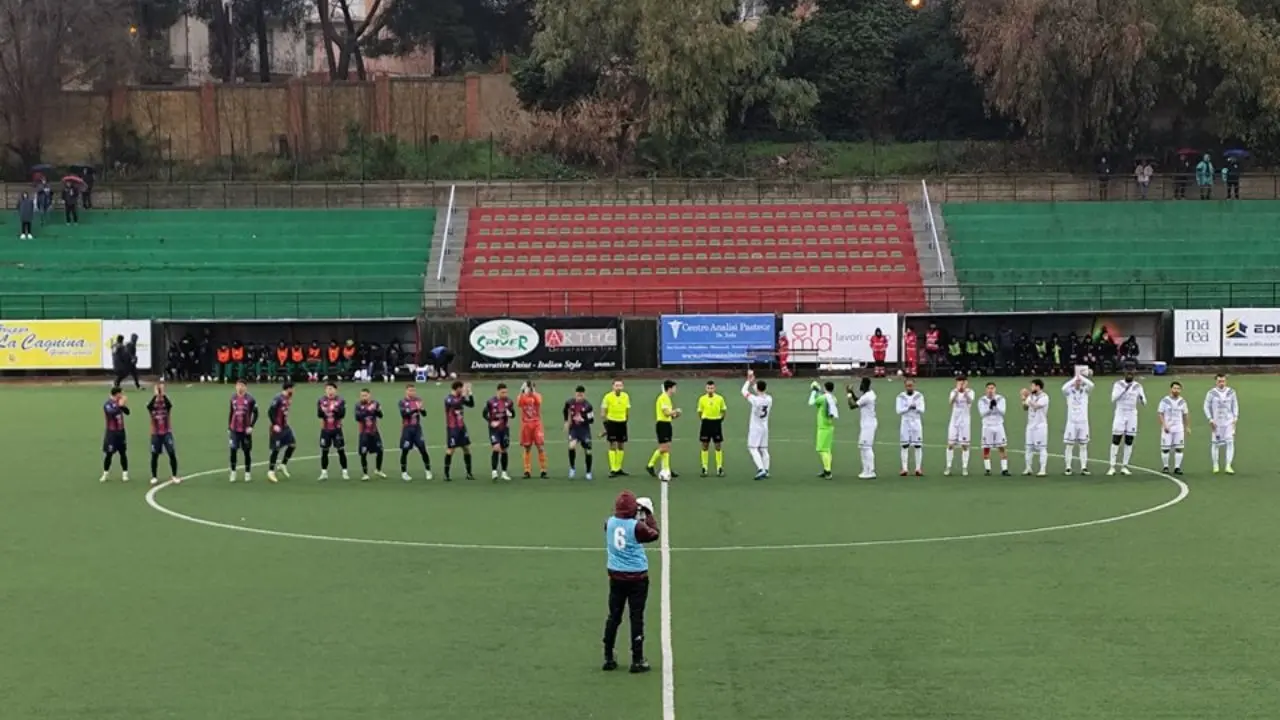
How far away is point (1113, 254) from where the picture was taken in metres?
55.4

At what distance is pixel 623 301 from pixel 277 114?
26.7 meters

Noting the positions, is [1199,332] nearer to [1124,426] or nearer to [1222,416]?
[1222,416]

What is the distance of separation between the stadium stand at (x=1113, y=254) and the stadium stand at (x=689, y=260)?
2.71 meters

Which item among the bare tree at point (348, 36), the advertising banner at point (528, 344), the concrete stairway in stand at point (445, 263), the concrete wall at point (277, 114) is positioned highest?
the bare tree at point (348, 36)

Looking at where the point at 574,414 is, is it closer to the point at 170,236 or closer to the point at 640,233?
the point at 640,233

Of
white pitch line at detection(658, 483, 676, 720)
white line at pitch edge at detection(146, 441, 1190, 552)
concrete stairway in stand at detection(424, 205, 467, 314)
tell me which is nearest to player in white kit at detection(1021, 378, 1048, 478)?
white line at pitch edge at detection(146, 441, 1190, 552)

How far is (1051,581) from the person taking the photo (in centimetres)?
1714

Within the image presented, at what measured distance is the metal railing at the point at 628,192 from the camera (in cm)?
6269

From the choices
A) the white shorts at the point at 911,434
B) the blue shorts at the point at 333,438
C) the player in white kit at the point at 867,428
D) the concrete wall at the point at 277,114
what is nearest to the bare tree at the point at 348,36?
the concrete wall at the point at 277,114

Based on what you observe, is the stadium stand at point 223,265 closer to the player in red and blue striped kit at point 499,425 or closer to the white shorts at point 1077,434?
the player in red and blue striped kit at point 499,425

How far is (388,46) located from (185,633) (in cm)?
6608

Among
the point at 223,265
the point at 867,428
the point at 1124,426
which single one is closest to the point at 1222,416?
the point at 1124,426

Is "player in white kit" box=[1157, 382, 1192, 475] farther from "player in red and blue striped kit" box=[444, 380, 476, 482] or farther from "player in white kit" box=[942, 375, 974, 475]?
"player in red and blue striped kit" box=[444, 380, 476, 482]

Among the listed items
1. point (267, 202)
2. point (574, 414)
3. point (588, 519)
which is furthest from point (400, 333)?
point (588, 519)
